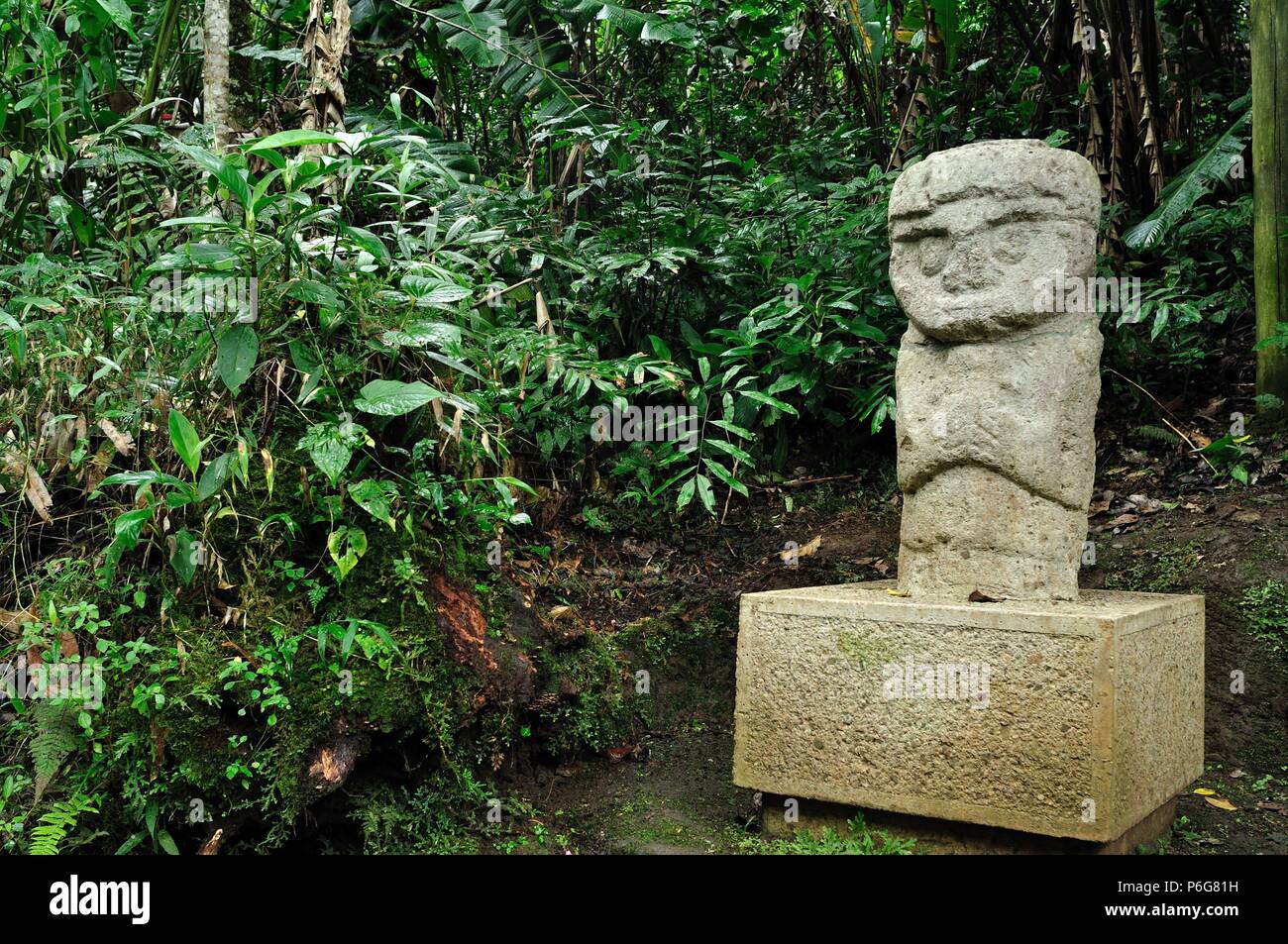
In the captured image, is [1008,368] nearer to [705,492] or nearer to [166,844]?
[705,492]

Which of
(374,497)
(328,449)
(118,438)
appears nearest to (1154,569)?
(374,497)

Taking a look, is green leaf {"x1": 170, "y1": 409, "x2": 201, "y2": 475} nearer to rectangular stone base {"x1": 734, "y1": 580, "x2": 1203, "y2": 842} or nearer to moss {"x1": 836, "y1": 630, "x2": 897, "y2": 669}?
rectangular stone base {"x1": 734, "y1": 580, "x2": 1203, "y2": 842}

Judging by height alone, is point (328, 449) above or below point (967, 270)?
below

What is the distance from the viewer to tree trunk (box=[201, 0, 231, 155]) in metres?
4.36

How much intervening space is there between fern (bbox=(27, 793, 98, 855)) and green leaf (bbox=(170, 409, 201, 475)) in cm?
91

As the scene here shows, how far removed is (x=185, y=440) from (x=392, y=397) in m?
0.57

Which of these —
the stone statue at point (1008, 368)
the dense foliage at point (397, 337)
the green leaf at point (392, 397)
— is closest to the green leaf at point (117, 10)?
the dense foliage at point (397, 337)

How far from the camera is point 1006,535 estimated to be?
345cm

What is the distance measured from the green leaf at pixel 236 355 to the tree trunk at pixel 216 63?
145 centimetres

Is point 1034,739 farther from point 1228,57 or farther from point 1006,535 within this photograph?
point 1228,57

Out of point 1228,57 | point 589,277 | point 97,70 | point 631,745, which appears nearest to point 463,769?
point 631,745

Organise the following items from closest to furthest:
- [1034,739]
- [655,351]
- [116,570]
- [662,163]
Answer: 1. [1034,739]
2. [116,570]
3. [655,351]
4. [662,163]

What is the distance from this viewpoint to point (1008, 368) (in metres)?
3.45

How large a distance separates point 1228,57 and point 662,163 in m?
3.43
